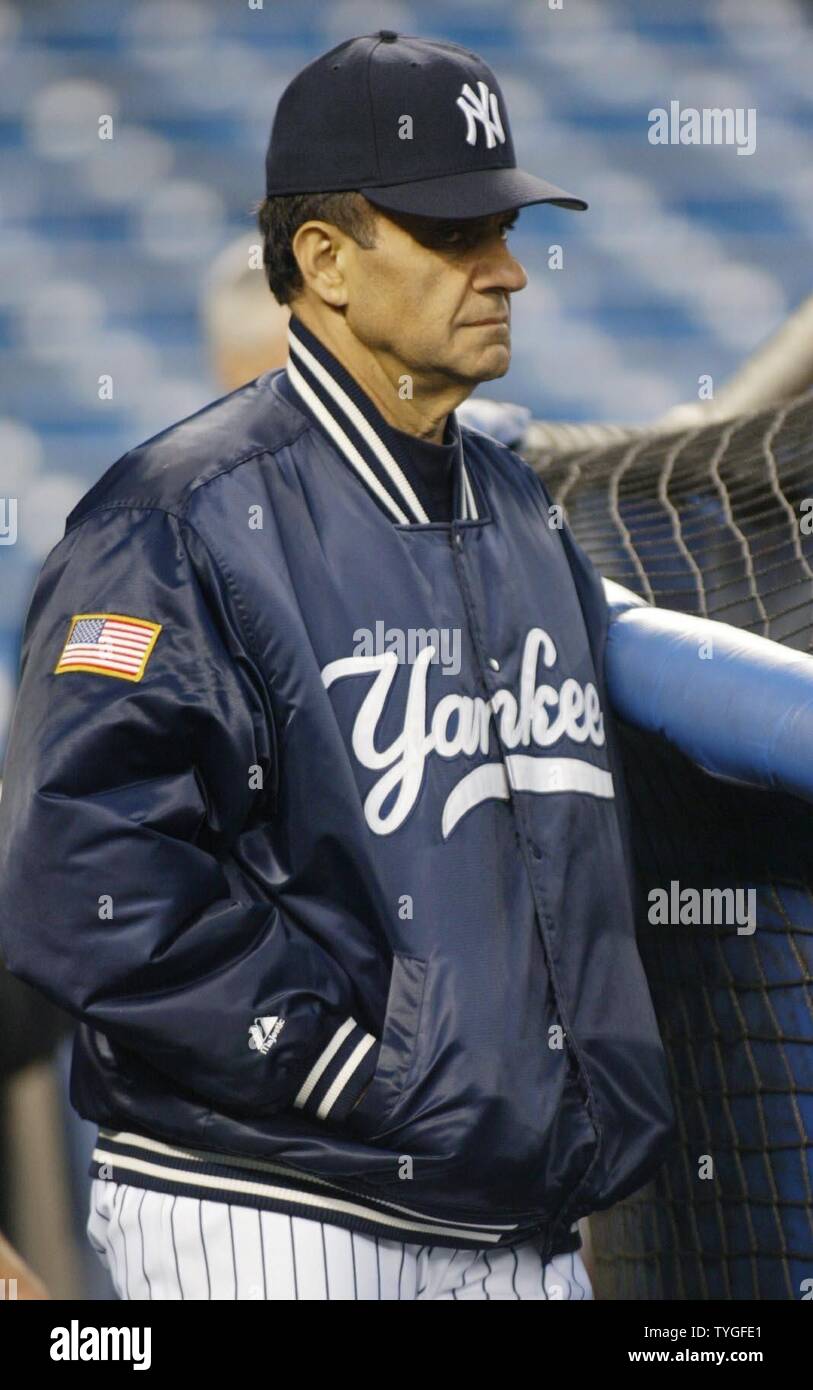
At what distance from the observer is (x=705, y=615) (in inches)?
55.4

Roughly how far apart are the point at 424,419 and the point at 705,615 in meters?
Result: 0.42

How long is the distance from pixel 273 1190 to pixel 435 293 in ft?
1.69

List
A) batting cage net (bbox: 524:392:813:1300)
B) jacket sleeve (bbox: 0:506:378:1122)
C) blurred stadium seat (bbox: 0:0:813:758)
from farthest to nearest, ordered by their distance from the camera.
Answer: blurred stadium seat (bbox: 0:0:813:758) → batting cage net (bbox: 524:392:813:1300) → jacket sleeve (bbox: 0:506:378:1122)

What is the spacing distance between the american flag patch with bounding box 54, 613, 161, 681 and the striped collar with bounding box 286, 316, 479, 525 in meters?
0.17

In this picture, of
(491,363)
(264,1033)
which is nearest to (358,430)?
(491,363)

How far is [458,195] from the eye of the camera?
1.01 meters

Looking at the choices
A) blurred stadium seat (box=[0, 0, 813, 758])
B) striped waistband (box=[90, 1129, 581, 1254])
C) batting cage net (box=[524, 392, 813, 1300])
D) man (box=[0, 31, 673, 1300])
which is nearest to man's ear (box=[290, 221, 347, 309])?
man (box=[0, 31, 673, 1300])

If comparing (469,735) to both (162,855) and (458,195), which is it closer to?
(162,855)

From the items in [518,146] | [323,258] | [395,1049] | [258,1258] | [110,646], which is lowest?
[258,1258]

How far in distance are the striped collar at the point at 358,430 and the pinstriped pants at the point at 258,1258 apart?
406mm

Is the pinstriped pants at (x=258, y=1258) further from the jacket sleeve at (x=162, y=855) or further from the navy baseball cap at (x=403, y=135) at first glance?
the navy baseball cap at (x=403, y=135)

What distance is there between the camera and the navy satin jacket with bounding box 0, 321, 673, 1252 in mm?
919

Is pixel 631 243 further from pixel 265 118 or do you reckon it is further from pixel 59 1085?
pixel 59 1085

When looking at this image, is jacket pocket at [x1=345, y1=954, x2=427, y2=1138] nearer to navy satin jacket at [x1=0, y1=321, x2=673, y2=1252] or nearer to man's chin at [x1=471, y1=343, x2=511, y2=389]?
navy satin jacket at [x1=0, y1=321, x2=673, y2=1252]
